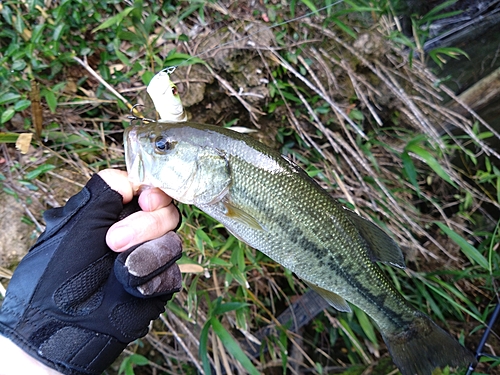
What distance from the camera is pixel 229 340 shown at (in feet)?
8.45

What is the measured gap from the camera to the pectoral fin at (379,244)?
82.2 inches

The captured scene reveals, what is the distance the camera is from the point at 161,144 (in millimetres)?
1851

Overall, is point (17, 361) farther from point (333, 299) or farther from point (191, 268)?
point (333, 299)

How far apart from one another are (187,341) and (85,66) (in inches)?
87.1

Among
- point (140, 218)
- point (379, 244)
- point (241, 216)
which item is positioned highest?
point (140, 218)

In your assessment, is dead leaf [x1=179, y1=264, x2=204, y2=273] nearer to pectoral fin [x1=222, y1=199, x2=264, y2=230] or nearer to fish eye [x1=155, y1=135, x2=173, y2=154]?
pectoral fin [x1=222, y1=199, x2=264, y2=230]

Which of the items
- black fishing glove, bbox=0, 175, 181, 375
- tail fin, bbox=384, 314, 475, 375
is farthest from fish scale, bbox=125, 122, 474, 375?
tail fin, bbox=384, 314, 475, 375

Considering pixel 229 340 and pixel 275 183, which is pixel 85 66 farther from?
pixel 229 340

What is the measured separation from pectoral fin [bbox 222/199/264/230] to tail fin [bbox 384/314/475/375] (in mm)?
1092

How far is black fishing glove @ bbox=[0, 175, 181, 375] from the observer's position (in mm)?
1702

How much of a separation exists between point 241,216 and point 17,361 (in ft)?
3.86

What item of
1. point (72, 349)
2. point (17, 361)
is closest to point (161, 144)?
point (72, 349)

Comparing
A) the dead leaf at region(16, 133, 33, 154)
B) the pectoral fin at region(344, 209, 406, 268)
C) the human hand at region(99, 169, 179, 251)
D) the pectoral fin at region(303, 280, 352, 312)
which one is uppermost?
the dead leaf at region(16, 133, 33, 154)

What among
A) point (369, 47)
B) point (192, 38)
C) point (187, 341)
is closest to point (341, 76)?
point (369, 47)
